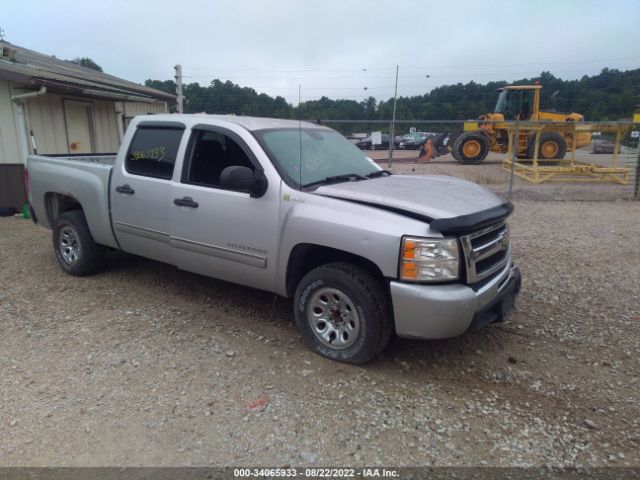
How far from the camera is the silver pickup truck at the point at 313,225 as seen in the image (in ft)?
10.5

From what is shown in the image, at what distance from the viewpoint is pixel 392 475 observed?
253 centimetres

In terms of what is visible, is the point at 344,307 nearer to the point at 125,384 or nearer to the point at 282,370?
the point at 282,370

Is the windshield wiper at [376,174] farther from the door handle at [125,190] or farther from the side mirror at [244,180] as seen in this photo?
the door handle at [125,190]

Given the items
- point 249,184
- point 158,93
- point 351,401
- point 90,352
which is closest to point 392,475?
point 351,401

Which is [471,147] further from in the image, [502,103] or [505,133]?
[502,103]

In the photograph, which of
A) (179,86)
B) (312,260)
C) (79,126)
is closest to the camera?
(312,260)

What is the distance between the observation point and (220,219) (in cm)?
404

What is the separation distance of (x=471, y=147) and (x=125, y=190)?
1739 centimetres

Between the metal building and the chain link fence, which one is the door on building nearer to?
the metal building

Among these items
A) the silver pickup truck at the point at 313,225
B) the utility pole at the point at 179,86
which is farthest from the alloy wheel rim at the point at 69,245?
the utility pole at the point at 179,86

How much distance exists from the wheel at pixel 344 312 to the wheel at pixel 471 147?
688 inches

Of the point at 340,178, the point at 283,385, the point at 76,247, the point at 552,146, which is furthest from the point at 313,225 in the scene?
the point at 552,146

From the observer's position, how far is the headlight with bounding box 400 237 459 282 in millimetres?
3119

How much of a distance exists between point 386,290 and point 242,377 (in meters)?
1.23
